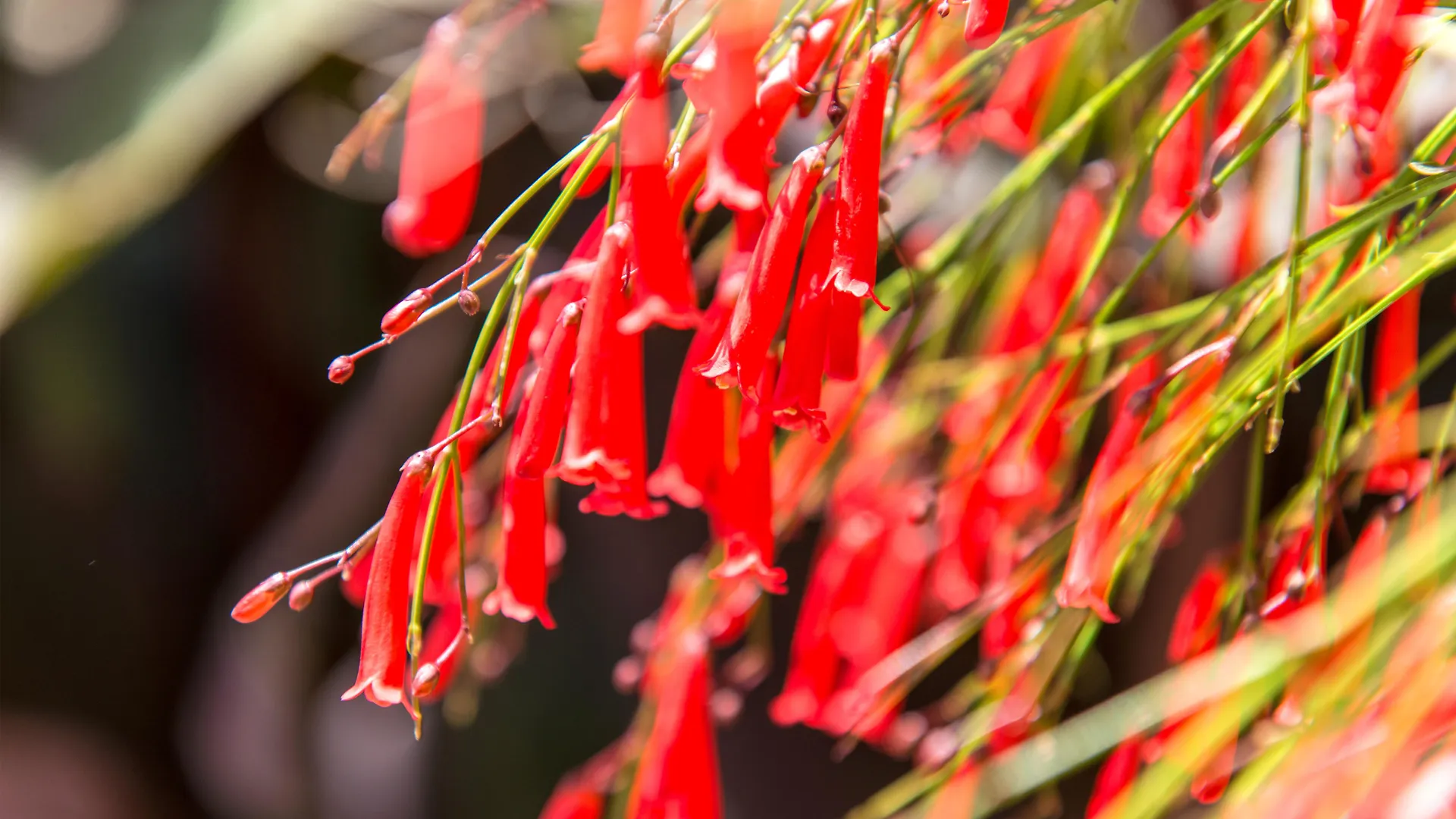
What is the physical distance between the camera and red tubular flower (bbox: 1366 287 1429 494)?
30cm

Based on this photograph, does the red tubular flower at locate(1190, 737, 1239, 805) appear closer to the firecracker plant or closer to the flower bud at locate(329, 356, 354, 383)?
the firecracker plant

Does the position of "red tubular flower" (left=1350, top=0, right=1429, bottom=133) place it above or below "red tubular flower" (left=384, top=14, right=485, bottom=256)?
below

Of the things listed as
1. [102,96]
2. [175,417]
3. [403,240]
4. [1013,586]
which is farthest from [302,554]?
[1013,586]

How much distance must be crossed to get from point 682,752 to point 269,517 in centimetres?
71

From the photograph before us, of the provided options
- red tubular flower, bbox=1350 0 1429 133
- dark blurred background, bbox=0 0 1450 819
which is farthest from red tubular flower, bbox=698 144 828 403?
dark blurred background, bbox=0 0 1450 819

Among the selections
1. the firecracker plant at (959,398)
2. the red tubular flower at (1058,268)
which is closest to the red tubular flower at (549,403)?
the firecracker plant at (959,398)

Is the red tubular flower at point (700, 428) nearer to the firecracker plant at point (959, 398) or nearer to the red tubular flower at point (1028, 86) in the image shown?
the firecracker plant at point (959, 398)

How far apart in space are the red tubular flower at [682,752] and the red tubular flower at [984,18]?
0.75 feet

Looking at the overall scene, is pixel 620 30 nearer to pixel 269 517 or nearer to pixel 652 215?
pixel 652 215

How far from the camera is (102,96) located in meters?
0.63

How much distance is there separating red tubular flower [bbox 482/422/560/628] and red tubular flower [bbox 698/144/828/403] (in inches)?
2.1

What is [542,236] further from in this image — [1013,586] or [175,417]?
[175,417]

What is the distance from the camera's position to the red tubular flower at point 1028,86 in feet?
1.21

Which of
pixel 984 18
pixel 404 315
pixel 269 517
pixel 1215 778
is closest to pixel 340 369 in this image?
pixel 404 315
